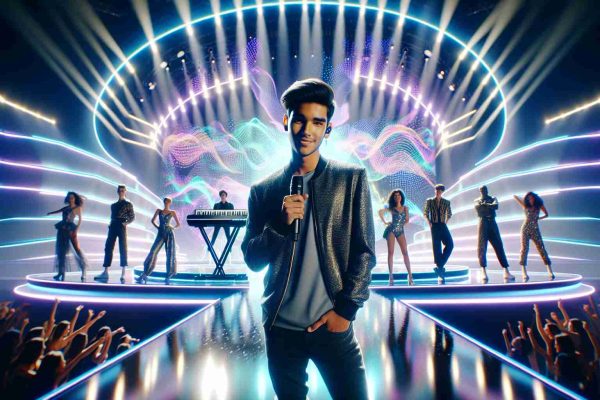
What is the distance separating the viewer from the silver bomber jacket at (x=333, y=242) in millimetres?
888

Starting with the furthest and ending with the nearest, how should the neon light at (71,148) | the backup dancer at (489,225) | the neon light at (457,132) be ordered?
the neon light at (457,132)
the neon light at (71,148)
the backup dancer at (489,225)

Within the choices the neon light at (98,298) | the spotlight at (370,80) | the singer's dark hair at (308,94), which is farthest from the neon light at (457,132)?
the singer's dark hair at (308,94)

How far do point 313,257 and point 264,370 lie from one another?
1.39 m

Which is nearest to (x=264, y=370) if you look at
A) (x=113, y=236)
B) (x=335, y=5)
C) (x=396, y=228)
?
(x=396, y=228)

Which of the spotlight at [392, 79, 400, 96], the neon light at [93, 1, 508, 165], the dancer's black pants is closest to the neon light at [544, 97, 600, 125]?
the neon light at [93, 1, 508, 165]

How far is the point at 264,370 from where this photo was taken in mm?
2004

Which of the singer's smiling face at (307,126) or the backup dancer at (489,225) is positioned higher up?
the backup dancer at (489,225)

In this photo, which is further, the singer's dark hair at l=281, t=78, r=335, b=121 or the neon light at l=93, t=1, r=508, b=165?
the neon light at l=93, t=1, r=508, b=165

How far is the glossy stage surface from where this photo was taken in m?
1.67

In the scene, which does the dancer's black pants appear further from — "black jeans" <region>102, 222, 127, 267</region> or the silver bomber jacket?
"black jeans" <region>102, 222, 127, 267</region>

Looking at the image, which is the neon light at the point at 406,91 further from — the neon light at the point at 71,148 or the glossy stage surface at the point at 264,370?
the glossy stage surface at the point at 264,370

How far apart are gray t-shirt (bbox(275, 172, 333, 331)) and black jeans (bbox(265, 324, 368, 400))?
3cm

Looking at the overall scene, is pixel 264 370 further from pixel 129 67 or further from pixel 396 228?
pixel 129 67

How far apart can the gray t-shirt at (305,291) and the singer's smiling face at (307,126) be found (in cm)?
21
